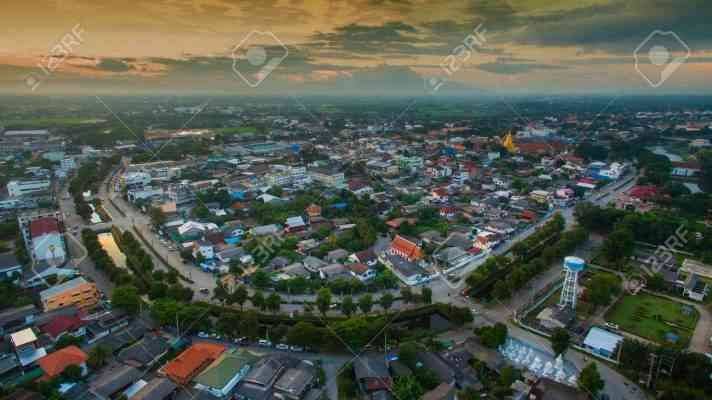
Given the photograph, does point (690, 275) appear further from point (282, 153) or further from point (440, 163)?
point (282, 153)

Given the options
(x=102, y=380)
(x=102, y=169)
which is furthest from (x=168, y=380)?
(x=102, y=169)

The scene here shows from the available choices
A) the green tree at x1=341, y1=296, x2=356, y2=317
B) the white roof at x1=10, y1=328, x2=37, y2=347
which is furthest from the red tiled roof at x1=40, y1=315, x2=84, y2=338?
the green tree at x1=341, y1=296, x2=356, y2=317

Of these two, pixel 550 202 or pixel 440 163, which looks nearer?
pixel 550 202

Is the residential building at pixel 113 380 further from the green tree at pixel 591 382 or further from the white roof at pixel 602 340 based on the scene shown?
the white roof at pixel 602 340

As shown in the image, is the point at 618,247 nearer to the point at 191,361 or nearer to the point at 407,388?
the point at 407,388

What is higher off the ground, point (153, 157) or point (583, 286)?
point (153, 157)

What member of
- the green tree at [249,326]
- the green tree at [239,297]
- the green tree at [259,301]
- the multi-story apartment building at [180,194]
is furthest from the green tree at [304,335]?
the multi-story apartment building at [180,194]

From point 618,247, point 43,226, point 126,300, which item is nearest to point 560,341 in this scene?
point 618,247
